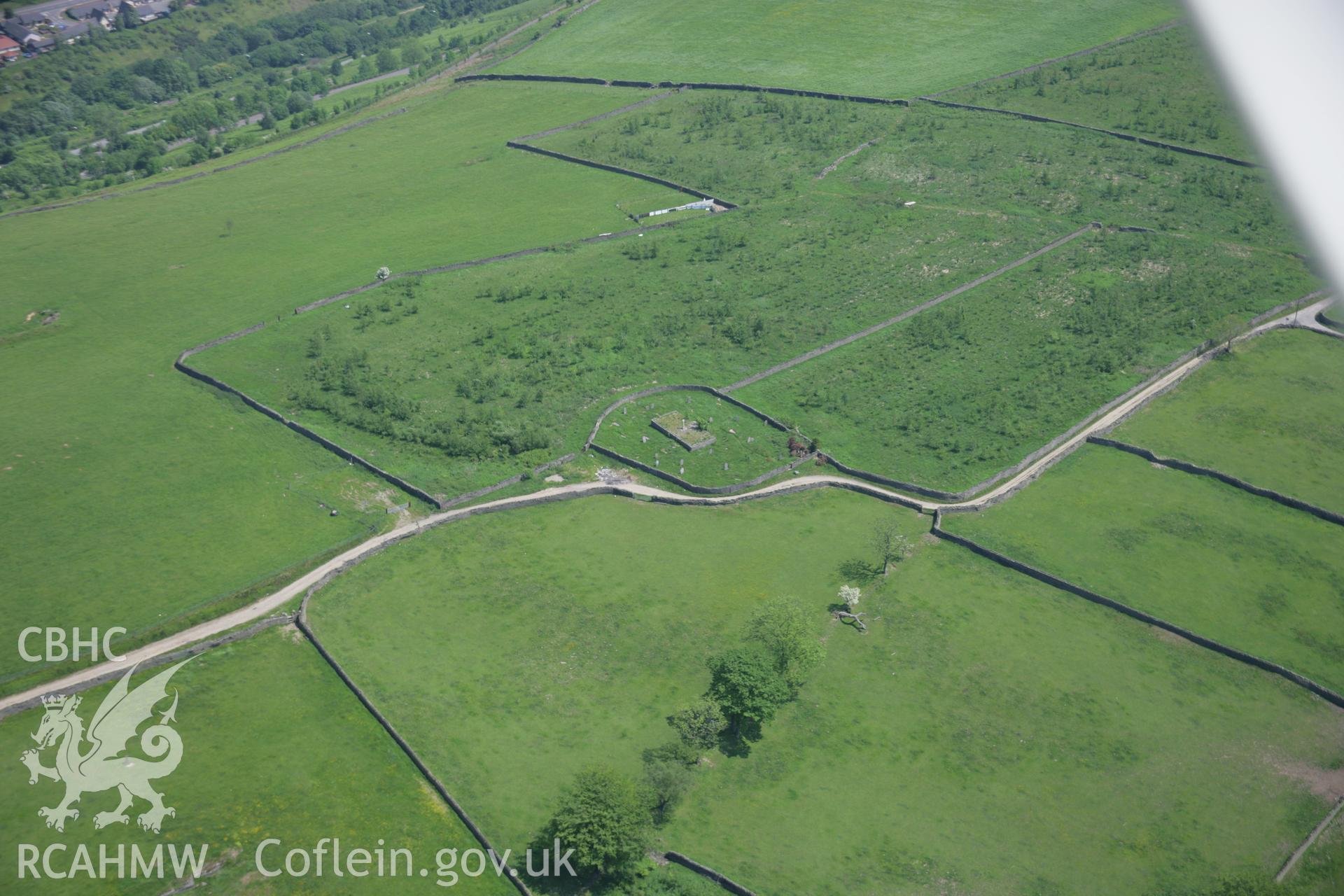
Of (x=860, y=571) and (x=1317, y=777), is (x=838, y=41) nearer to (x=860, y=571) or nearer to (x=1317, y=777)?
(x=860, y=571)

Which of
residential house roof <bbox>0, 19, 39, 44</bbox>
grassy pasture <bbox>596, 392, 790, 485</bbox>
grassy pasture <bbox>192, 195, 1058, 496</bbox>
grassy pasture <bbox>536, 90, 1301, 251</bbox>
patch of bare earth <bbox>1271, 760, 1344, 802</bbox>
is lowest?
patch of bare earth <bbox>1271, 760, 1344, 802</bbox>

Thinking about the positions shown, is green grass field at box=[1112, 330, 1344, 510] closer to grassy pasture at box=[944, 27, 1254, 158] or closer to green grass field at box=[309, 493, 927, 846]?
green grass field at box=[309, 493, 927, 846]

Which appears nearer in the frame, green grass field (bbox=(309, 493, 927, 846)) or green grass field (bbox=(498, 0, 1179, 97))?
green grass field (bbox=(309, 493, 927, 846))

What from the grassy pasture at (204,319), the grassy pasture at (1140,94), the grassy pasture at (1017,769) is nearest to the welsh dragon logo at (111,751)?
the grassy pasture at (204,319)

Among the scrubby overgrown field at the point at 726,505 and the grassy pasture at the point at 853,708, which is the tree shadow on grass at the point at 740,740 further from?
the grassy pasture at the point at 853,708

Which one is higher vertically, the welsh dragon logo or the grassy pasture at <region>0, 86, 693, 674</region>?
the grassy pasture at <region>0, 86, 693, 674</region>

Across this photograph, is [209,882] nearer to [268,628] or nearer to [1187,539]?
[268,628]

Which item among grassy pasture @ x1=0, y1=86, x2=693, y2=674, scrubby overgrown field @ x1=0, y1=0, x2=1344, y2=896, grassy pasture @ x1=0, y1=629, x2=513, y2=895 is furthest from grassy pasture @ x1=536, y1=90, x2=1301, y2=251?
grassy pasture @ x1=0, y1=629, x2=513, y2=895
